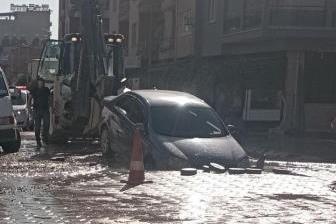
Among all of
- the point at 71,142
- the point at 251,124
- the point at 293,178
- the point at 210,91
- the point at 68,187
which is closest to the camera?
the point at 68,187

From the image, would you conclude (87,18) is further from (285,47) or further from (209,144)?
(285,47)

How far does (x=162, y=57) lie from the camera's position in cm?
4416

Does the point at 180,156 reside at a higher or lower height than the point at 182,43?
lower

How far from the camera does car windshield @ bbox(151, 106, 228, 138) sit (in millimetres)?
12703

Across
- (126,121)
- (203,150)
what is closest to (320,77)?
(126,121)

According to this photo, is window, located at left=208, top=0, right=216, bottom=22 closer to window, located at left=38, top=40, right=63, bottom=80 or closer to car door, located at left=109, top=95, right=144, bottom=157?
window, located at left=38, top=40, right=63, bottom=80

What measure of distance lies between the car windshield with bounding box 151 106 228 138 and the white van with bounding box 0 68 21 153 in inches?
164

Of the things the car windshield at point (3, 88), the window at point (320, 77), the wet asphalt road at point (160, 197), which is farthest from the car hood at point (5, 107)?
the window at point (320, 77)

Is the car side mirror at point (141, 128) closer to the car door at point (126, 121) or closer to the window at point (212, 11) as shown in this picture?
the car door at point (126, 121)

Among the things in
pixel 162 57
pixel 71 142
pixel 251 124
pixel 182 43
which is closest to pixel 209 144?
pixel 71 142

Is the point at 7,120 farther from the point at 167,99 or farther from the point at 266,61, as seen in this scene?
the point at 266,61

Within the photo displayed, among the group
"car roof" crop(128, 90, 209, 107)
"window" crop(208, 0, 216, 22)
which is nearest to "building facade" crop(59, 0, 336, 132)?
"window" crop(208, 0, 216, 22)

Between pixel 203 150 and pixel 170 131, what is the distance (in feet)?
Answer: 2.79

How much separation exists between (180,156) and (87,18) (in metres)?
6.62
